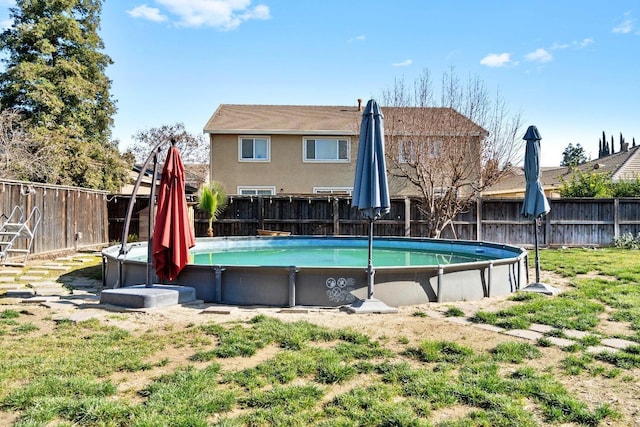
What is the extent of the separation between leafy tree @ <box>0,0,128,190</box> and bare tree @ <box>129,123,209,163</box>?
9.32 meters

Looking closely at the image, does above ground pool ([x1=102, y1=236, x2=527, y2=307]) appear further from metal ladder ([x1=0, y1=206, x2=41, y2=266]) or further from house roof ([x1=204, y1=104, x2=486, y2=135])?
house roof ([x1=204, y1=104, x2=486, y2=135])

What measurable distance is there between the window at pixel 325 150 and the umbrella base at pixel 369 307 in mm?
15995

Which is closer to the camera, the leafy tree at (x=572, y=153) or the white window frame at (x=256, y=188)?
the white window frame at (x=256, y=188)

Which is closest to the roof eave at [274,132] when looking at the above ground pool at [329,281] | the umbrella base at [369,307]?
the above ground pool at [329,281]

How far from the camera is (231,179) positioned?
21922 millimetres

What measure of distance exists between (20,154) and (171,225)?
15541 mm

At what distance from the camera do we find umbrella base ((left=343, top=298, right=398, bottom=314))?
612 cm

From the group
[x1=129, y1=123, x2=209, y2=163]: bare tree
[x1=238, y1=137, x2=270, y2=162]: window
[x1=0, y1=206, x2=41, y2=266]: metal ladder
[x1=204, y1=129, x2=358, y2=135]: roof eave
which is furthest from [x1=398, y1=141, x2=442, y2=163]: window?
[x1=129, y1=123, x2=209, y2=163]: bare tree

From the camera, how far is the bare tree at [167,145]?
3575cm

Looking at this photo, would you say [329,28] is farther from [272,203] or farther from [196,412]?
[196,412]

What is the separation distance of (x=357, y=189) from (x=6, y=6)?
25762 mm

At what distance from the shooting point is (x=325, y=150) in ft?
72.3

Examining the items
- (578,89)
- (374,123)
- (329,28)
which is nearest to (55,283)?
(374,123)

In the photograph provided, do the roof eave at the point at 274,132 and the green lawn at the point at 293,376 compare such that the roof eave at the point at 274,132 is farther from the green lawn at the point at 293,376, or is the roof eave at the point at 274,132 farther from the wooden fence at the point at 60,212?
the green lawn at the point at 293,376
